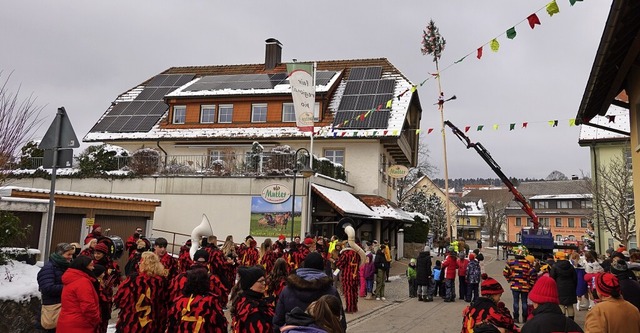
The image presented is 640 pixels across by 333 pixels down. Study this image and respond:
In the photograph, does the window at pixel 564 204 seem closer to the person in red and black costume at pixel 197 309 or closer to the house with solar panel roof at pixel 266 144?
the house with solar panel roof at pixel 266 144

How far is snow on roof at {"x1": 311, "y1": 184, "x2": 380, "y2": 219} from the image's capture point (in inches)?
808

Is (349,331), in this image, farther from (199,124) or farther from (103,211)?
(199,124)

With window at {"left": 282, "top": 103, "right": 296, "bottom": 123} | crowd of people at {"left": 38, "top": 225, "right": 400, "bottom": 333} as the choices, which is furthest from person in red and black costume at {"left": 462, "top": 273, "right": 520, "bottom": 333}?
window at {"left": 282, "top": 103, "right": 296, "bottom": 123}

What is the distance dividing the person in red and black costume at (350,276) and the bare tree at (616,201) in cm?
2149

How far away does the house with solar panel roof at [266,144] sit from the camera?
2078 centimetres

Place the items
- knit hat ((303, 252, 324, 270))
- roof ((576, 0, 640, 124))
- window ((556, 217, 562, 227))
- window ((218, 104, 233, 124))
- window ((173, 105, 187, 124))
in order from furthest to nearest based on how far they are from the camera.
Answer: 1. window ((556, 217, 562, 227))
2. window ((173, 105, 187, 124))
3. window ((218, 104, 233, 124))
4. roof ((576, 0, 640, 124))
5. knit hat ((303, 252, 324, 270))

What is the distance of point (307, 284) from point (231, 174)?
16.6m

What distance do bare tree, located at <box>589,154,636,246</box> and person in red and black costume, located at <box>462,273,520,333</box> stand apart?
2675 cm

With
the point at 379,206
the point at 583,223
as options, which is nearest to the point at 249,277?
the point at 379,206

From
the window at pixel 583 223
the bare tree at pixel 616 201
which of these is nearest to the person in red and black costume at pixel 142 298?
the bare tree at pixel 616 201

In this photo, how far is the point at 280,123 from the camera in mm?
26453

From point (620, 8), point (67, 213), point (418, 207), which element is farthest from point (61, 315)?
point (418, 207)

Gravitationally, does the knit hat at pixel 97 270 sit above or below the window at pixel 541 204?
below

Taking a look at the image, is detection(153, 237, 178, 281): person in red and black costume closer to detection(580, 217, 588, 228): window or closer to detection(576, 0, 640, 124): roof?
detection(576, 0, 640, 124): roof
